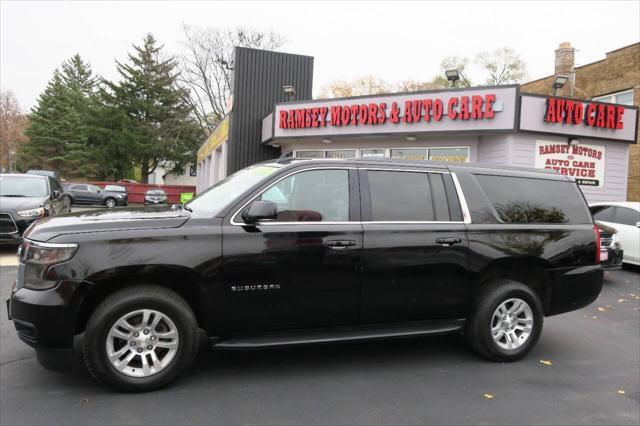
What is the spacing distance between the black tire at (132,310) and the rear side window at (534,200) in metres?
2.98

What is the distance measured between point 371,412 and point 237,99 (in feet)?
55.4

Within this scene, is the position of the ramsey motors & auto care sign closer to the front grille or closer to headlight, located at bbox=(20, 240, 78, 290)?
the front grille

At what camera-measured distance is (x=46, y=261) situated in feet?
11.2

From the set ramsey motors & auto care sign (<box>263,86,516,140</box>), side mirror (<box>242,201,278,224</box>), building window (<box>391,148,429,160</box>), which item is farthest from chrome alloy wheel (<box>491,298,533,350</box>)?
building window (<box>391,148,429,160</box>)

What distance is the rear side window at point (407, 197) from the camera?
4285mm

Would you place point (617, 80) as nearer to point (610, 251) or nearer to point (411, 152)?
point (411, 152)

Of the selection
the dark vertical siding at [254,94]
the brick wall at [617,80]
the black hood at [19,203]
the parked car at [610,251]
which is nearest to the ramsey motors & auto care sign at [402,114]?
Answer: the dark vertical siding at [254,94]

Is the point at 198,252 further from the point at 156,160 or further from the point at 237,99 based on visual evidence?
the point at 156,160

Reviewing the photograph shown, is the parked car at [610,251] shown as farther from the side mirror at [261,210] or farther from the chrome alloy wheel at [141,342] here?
the chrome alloy wheel at [141,342]

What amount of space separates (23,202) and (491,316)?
8.87m

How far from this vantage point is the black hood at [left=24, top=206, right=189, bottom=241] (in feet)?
11.6

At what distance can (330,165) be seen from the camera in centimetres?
427

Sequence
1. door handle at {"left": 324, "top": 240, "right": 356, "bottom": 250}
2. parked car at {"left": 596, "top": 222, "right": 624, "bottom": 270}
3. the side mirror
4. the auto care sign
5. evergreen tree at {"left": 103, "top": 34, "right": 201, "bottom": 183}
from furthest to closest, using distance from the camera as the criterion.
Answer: evergreen tree at {"left": 103, "top": 34, "right": 201, "bottom": 183}
the auto care sign
parked car at {"left": 596, "top": 222, "right": 624, "bottom": 270}
door handle at {"left": 324, "top": 240, "right": 356, "bottom": 250}
the side mirror

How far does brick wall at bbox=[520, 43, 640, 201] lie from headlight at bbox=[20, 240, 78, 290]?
2050 cm
